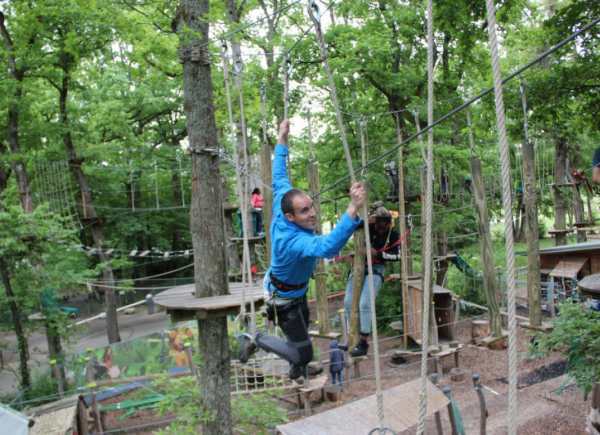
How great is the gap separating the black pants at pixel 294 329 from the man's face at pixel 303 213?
0.71 metres

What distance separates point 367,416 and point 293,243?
72.8 inches

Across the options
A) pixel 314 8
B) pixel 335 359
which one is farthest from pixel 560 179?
pixel 314 8

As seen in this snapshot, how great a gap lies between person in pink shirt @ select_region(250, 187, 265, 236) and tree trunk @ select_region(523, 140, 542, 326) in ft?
14.9

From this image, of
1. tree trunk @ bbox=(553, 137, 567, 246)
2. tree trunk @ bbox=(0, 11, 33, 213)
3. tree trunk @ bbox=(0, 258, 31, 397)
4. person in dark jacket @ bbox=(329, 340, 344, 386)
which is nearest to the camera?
person in dark jacket @ bbox=(329, 340, 344, 386)

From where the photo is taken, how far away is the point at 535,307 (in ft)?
24.9

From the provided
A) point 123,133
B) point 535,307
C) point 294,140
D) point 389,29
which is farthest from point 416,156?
point 123,133

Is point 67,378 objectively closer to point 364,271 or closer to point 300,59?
point 364,271

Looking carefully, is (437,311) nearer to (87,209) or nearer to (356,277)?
(356,277)

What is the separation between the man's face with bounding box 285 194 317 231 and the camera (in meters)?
2.68

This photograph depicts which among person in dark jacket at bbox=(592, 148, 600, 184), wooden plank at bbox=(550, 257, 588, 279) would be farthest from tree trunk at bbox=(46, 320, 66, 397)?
wooden plank at bbox=(550, 257, 588, 279)

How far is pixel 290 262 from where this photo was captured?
117 inches

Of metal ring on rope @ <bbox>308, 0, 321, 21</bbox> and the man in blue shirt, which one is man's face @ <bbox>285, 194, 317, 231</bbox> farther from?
metal ring on rope @ <bbox>308, 0, 321, 21</bbox>

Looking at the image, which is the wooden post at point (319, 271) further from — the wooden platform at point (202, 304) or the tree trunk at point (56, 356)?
the tree trunk at point (56, 356)

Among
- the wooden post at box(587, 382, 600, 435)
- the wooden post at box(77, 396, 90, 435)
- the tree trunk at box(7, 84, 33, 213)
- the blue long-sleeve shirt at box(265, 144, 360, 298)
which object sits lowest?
the wooden post at box(77, 396, 90, 435)
